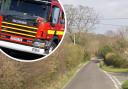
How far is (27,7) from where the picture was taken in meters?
2.21

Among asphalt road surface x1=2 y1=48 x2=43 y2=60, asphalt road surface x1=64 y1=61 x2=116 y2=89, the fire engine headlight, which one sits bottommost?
asphalt road surface x1=64 y1=61 x2=116 y2=89

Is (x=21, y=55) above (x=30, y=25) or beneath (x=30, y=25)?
beneath

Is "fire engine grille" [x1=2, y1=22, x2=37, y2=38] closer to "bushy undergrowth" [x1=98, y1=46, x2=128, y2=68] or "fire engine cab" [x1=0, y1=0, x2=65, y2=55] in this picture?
"fire engine cab" [x1=0, y1=0, x2=65, y2=55]

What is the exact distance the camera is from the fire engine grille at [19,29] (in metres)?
2.13

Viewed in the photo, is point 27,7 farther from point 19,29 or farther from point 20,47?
point 20,47

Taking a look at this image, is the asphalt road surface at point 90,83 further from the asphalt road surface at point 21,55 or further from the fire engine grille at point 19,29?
the fire engine grille at point 19,29

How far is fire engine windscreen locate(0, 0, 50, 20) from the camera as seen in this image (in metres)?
2.16

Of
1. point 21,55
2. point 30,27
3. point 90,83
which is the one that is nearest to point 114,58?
point 90,83

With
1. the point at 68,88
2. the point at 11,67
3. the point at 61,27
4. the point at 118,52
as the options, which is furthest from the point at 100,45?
the point at 61,27

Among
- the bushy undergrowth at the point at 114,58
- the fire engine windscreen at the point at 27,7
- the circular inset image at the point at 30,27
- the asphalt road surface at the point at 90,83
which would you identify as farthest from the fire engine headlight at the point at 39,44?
the bushy undergrowth at the point at 114,58

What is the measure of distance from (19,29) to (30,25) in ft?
0.24

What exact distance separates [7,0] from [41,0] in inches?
8.5

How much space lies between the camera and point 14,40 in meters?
2.12

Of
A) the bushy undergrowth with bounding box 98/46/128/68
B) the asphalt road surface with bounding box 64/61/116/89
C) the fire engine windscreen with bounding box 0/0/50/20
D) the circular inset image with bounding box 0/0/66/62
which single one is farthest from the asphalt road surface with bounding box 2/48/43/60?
the bushy undergrowth with bounding box 98/46/128/68
